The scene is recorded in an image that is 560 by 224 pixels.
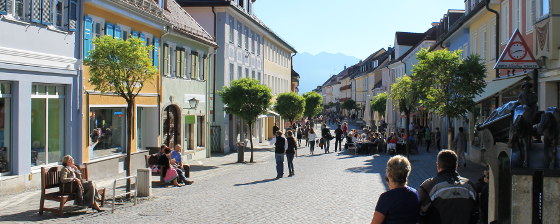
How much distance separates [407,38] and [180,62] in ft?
132

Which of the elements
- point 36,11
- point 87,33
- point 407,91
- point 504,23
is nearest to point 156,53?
point 87,33

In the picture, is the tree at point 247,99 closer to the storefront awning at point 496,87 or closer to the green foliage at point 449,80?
the green foliage at point 449,80

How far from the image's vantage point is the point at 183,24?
26859 millimetres

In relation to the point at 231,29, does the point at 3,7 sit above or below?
below

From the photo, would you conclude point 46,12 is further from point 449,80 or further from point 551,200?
point 551,200

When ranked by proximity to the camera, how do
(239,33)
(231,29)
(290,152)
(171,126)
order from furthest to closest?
1. (239,33)
2. (231,29)
3. (171,126)
4. (290,152)

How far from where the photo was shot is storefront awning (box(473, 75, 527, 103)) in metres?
18.8

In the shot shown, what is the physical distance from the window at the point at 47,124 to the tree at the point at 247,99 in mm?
10855

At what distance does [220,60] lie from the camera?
114 feet

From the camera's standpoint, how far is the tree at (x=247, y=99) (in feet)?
88.2

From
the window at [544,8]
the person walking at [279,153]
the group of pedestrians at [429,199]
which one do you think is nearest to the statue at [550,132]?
the group of pedestrians at [429,199]

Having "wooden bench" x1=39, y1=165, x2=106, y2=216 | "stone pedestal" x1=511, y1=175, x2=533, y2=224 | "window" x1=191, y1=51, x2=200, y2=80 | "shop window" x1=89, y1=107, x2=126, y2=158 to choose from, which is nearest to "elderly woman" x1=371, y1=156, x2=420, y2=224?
"stone pedestal" x1=511, y1=175, x2=533, y2=224

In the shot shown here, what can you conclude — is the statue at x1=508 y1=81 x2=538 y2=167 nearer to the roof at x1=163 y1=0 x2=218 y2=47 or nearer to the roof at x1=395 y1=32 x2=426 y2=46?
the roof at x1=163 y1=0 x2=218 y2=47

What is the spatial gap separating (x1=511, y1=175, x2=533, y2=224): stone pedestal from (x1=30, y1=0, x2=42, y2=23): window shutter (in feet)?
40.9
